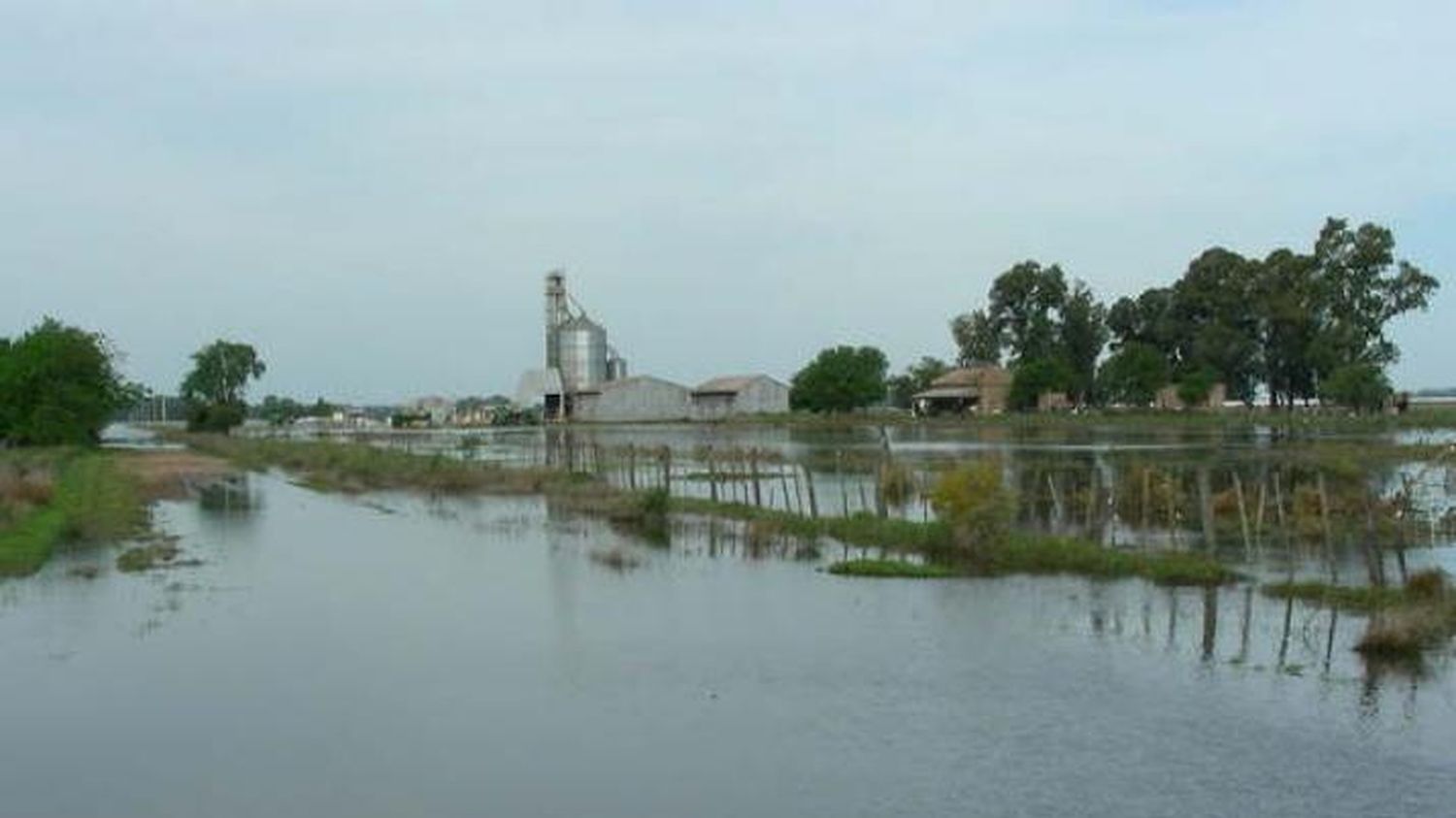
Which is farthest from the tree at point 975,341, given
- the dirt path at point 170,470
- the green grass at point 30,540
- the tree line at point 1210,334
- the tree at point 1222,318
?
the green grass at point 30,540

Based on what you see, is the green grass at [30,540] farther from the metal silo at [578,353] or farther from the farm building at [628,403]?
the metal silo at [578,353]

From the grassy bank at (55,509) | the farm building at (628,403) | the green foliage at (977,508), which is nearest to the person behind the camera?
the green foliage at (977,508)

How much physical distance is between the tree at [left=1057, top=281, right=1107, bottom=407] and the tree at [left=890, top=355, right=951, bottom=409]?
2096 centimetres

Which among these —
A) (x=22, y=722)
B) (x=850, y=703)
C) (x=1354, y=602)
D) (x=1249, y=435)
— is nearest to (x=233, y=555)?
(x=22, y=722)

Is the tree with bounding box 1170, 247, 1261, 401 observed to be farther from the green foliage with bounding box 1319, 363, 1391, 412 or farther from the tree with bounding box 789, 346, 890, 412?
the tree with bounding box 789, 346, 890, 412

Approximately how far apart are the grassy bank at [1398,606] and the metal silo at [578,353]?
109 m

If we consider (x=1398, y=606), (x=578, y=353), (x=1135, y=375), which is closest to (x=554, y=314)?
(x=578, y=353)

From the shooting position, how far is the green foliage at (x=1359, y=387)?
8119 cm

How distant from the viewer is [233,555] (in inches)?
1250

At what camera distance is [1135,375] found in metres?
99.8

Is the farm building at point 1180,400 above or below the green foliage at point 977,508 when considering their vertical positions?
above

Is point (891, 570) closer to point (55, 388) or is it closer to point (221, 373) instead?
point (55, 388)

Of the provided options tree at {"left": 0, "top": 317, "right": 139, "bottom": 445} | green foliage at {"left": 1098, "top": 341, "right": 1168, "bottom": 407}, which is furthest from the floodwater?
green foliage at {"left": 1098, "top": 341, "right": 1168, "bottom": 407}

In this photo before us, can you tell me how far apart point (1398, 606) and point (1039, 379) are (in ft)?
279
